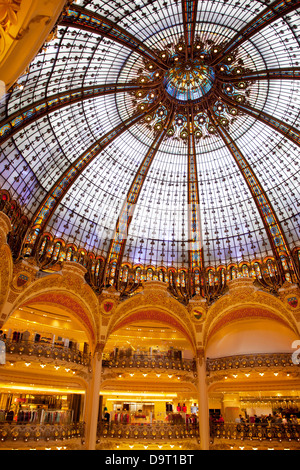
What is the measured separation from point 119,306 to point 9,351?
992 centimetres

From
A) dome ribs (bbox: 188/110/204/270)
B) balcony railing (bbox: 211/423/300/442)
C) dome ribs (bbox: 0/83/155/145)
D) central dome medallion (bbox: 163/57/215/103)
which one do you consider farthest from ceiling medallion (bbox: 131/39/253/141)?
balcony railing (bbox: 211/423/300/442)

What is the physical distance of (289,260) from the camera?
28.4 meters

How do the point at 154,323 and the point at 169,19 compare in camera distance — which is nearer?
the point at 169,19

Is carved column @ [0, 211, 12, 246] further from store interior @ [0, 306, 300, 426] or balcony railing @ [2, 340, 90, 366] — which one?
balcony railing @ [2, 340, 90, 366]

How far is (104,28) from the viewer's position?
67.3ft

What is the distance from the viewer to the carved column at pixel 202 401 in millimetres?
27281

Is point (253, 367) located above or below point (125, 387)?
above

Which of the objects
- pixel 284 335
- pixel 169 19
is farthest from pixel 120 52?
pixel 284 335

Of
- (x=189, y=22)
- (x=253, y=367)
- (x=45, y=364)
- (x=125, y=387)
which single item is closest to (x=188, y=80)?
(x=189, y=22)

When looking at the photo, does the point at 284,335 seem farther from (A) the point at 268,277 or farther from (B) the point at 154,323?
(B) the point at 154,323

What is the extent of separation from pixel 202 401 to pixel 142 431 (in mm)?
5607

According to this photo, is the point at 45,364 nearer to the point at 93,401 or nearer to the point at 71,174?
the point at 93,401

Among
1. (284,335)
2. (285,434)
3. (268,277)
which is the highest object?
(268,277)

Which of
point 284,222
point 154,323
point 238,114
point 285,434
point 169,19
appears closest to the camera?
point 169,19
